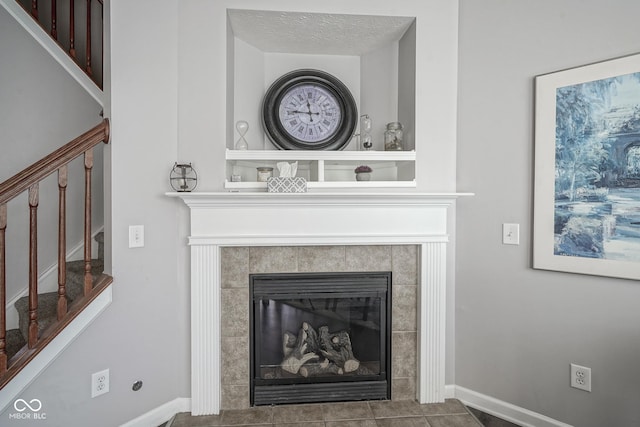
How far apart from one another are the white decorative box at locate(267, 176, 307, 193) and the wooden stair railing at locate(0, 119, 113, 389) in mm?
Answer: 949

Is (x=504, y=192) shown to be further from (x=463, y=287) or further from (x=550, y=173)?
(x=463, y=287)

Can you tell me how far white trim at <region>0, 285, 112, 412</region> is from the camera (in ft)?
5.17

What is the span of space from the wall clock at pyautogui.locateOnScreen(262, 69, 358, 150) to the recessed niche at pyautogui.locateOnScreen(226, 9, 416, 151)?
14 cm

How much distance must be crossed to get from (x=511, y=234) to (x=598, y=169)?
548 millimetres

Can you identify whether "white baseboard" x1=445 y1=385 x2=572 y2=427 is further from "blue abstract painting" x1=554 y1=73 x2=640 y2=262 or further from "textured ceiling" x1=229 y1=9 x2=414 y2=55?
"textured ceiling" x1=229 y1=9 x2=414 y2=55

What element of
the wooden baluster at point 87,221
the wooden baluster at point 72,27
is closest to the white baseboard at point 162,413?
the wooden baluster at point 87,221

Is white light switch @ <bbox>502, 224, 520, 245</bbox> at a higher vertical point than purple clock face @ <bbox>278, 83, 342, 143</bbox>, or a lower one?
lower

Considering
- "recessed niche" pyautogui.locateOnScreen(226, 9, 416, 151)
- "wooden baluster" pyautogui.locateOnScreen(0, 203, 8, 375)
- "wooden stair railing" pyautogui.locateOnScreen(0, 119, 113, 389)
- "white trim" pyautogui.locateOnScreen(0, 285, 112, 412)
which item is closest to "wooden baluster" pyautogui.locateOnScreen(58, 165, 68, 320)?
"wooden stair railing" pyautogui.locateOnScreen(0, 119, 113, 389)

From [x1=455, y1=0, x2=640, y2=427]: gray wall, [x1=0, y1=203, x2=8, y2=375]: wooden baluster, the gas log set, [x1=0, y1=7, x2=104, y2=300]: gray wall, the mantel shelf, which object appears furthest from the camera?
[x1=0, y1=7, x2=104, y2=300]: gray wall

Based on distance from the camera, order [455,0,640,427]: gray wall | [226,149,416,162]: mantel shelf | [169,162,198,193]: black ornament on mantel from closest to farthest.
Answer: [455,0,640,427]: gray wall < [169,162,198,193]: black ornament on mantel < [226,149,416,162]: mantel shelf

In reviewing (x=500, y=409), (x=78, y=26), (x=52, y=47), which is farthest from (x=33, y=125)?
(x=500, y=409)

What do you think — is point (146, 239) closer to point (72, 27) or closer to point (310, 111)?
point (310, 111)

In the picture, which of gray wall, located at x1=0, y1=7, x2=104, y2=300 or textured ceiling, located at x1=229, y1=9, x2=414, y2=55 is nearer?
textured ceiling, located at x1=229, y1=9, x2=414, y2=55

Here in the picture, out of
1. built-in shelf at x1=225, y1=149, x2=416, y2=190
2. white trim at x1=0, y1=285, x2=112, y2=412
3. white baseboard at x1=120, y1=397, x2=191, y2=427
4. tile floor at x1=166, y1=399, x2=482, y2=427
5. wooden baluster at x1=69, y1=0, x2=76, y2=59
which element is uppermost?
wooden baluster at x1=69, y1=0, x2=76, y2=59
